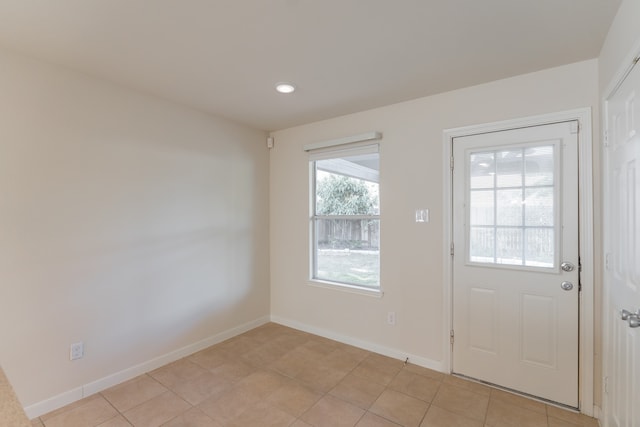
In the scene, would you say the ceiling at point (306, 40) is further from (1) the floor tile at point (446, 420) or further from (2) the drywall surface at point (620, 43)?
(1) the floor tile at point (446, 420)

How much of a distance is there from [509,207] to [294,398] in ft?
7.26

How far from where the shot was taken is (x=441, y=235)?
8.98ft

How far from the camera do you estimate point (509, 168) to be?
243cm

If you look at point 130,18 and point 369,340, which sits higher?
point 130,18

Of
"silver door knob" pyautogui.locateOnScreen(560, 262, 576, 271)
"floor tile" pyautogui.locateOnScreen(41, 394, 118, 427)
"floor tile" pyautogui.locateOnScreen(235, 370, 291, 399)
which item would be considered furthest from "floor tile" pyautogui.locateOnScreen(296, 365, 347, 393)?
"silver door knob" pyautogui.locateOnScreen(560, 262, 576, 271)

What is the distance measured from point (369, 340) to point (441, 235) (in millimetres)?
1325

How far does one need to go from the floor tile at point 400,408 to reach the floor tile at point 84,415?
1.85 metres

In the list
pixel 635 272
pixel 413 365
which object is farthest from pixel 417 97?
pixel 413 365

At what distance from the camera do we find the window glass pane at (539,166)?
228cm

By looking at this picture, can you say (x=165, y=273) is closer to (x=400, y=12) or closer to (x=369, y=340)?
(x=369, y=340)

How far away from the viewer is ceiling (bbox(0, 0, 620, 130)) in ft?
5.40

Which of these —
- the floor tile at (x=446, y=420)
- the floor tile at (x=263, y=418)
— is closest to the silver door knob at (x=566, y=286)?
the floor tile at (x=446, y=420)

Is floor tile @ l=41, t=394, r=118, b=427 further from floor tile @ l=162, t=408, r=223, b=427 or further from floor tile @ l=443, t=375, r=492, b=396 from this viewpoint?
floor tile @ l=443, t=375, r=492, b=396

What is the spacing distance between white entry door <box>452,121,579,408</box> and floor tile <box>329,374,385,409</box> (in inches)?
30.5
